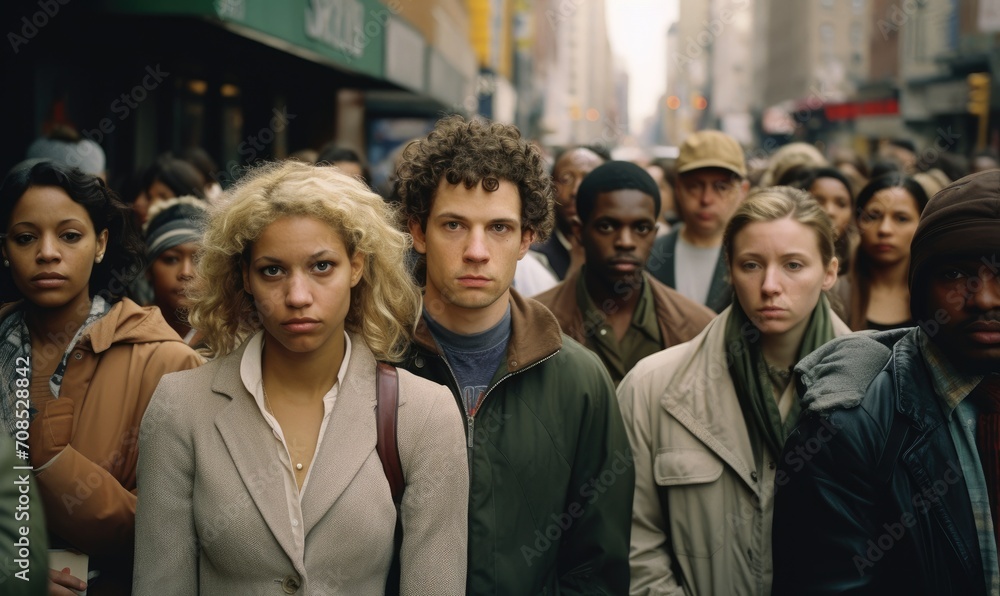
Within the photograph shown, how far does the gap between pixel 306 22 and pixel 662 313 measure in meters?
7.64

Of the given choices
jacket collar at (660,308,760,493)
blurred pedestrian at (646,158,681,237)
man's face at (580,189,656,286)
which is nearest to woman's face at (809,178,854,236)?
man's face at (580,189,656,286)

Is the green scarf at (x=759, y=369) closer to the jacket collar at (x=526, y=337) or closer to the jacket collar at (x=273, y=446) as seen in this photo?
the jacket collar at (x=526, y=337)

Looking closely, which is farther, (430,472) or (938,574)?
(430,472)

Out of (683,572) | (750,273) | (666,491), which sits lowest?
(683,572)

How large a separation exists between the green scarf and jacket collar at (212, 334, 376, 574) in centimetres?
157

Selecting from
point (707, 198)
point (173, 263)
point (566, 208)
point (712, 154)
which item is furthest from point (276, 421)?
point (566, 208)

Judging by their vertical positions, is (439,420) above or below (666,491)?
above

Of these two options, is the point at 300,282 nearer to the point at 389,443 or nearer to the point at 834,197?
the point at 389,443

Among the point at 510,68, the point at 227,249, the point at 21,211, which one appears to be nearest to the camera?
the point at 227,249

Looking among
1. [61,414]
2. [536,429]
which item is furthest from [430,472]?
[61,414]

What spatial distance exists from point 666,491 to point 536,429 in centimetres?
81

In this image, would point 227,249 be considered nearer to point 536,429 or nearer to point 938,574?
point 536,429

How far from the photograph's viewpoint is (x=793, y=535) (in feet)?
9.50

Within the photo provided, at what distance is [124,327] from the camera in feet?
12.3
